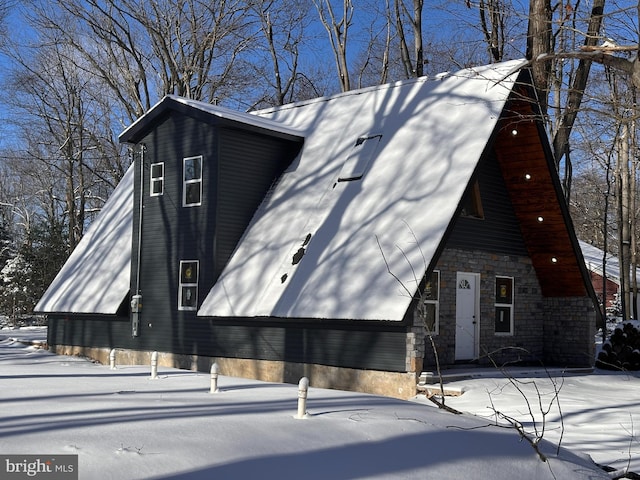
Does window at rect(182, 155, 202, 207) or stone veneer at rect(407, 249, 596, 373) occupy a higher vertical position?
window at rect(182, 155, 202, 207)

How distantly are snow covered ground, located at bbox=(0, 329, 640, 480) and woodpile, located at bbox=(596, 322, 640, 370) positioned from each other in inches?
239

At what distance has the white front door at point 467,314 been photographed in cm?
1711

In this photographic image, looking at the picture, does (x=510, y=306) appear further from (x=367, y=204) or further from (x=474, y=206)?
(x=367, y=204)

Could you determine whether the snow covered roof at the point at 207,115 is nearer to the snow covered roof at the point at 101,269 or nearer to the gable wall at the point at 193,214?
the gable wall at the point at 193,214

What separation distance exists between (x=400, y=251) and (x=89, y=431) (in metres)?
8.01

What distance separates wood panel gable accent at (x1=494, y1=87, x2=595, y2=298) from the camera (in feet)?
53.5

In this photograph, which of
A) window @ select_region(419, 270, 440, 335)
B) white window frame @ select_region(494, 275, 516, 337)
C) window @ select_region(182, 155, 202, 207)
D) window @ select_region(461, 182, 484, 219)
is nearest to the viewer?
window @ select_region(419, 270, 440, 335)

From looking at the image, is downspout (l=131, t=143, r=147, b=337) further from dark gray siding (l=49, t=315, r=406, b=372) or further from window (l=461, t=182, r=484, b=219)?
window (l=461, t=182, r=484, b=219)

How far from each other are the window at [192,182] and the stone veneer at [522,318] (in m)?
6.08

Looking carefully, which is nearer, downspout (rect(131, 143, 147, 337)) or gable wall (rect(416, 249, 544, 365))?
gable wall (rect(416, 249, 544, 365))

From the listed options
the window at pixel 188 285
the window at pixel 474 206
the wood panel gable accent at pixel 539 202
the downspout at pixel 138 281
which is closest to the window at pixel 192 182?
the window at pixel 188 285

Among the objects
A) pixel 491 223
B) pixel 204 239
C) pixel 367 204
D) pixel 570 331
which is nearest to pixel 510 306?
pixel 570 331

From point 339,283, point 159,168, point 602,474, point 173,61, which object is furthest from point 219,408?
point 173,61

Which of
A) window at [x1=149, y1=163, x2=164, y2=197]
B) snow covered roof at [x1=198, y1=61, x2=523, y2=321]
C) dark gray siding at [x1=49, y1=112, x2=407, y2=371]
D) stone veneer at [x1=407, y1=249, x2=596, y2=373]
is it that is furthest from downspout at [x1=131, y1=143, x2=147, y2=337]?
stone veneer at [x1=407, y1=249, x2=596, y2=373]
